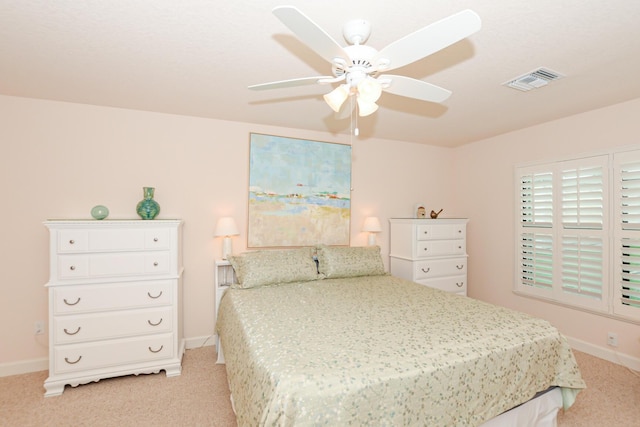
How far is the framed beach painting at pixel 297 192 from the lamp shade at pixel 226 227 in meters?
0.28

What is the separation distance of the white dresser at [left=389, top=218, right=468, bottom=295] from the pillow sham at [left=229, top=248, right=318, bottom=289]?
129 centimetres

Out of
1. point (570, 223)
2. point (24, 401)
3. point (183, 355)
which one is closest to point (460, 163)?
point (570, 223)

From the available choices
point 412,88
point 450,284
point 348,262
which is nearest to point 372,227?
point 348,262

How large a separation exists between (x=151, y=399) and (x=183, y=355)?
663 mm

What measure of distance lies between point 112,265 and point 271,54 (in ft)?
6.85

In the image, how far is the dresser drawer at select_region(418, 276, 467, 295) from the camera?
12.2 ft

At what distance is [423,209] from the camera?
4160mm

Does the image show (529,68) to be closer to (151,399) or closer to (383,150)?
(383,150)

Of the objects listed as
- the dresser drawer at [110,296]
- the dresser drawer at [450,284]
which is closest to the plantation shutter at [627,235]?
the dresser drawer at [450,284]

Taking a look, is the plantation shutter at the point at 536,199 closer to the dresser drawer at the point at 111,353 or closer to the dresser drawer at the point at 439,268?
the dresser drawer at the point at 439,268

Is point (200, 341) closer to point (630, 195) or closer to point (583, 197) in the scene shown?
point (583, 197)

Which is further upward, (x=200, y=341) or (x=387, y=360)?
(x=387, y=360)

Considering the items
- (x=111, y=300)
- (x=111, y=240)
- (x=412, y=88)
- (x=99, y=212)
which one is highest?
(x=412, y=88)

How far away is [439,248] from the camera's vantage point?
3775 mm
